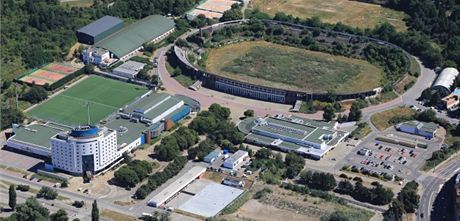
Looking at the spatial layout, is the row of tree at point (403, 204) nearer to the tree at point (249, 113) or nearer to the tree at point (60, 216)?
the tree at point (249, 113)

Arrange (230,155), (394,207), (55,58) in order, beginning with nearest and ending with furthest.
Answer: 1. (394,207)
2. (230,155)
3. (55,58)

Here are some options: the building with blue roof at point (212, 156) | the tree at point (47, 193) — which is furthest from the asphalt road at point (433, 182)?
the tree at point (47, 193)

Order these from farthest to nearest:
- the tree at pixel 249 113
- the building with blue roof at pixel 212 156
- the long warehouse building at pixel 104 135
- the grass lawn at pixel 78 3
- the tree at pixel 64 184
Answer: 1. the grass lawn at pixel 78 3
2. the tree at pixel 249 113
3. the building with blue roof at pixel 212 156
4. the long warehouse building at pixel 104 135
5. the tree at pixel 64 184

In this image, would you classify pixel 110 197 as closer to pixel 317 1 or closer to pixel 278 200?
pixel 278 200

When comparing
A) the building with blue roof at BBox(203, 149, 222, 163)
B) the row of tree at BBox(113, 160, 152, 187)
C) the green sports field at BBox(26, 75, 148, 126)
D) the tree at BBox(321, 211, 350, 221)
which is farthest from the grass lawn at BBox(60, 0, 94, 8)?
the tree at BBox(321, 211, 350, 221)

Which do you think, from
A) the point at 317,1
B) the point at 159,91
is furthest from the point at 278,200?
the point at 317,1
